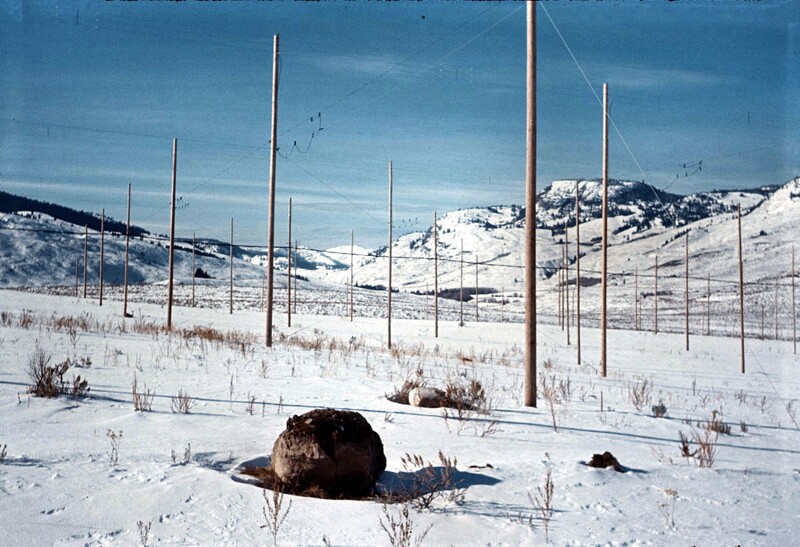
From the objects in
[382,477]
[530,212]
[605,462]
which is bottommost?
[382,477]

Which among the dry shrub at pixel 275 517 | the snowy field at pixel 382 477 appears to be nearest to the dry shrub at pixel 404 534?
the snowy field at pixel 382 477

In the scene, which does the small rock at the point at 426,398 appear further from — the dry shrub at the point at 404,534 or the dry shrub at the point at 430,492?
the dry shrub at the point at 404,534

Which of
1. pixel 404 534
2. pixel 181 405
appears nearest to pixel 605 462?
pixel 404 534

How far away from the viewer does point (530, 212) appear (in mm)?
10750

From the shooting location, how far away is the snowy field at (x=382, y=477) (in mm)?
4262

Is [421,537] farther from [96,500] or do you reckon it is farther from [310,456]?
[96,500]

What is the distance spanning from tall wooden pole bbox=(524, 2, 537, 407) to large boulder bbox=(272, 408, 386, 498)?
18.0 feet

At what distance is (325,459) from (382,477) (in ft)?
2.52

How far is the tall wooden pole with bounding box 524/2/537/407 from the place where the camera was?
1038 centimetres

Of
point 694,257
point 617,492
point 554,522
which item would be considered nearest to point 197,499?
point 554,522

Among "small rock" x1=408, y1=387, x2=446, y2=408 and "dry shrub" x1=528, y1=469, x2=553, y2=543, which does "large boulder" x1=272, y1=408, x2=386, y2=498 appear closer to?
"dry shrub" x1=528, y1=469, x2=553, y2=543

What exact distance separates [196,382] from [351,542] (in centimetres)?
734

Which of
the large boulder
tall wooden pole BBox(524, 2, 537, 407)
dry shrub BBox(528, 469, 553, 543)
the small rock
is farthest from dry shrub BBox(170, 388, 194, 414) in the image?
tall wooden pole BBox(524, 2, 537, 407)

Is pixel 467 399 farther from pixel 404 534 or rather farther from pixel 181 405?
pixel 404 534
